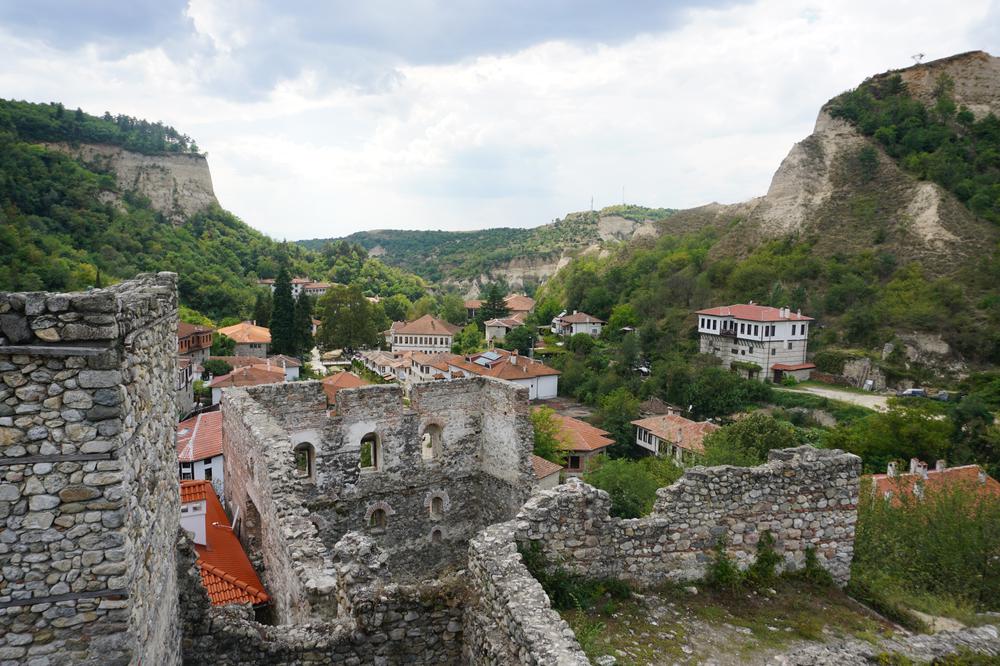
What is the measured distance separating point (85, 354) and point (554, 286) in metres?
116

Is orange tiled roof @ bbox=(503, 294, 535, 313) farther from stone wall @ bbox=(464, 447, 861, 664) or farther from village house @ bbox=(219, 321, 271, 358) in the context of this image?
stone wall @ bbox=(464, 447, 861, 664)

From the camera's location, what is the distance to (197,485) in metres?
11.5

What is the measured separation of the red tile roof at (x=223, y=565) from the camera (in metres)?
8.74

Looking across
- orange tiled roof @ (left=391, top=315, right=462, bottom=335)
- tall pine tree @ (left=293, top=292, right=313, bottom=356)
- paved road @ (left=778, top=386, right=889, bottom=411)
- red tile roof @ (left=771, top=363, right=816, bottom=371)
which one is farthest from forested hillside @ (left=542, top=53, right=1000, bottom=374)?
tall pine tree @ (left=293, top=292, right=313, bottom=356)

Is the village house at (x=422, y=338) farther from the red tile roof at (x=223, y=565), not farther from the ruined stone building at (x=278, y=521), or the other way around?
the ruined stone building at (x=278, y=521)

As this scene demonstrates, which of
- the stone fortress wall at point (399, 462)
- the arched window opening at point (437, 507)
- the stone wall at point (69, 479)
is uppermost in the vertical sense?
the stone wall at point (69, 479)

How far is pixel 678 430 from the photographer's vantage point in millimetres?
42688

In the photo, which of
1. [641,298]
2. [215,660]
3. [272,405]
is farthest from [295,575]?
[641,298]

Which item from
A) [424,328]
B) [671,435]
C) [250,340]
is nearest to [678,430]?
[671,435]

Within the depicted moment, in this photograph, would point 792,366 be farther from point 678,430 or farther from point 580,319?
point 580,319

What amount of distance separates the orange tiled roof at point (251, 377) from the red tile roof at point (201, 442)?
10.5 metres

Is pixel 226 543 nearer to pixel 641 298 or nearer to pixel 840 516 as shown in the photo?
pixel 840 516

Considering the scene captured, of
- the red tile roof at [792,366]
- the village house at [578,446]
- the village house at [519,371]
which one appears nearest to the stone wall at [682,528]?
the village house at [578,446]

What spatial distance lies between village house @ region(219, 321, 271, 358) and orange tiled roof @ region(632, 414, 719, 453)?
1574 inches
